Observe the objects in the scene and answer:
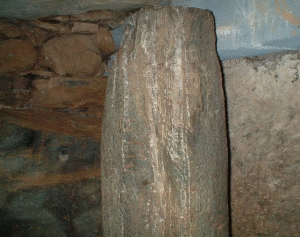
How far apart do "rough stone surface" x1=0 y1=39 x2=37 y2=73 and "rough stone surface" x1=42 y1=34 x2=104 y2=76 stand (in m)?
0.08

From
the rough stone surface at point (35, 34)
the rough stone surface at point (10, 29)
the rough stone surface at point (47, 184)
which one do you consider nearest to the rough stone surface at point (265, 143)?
the rough stone surface at point (47, 184)

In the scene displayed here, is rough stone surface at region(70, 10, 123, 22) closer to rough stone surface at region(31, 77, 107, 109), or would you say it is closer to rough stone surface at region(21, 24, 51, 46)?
rough stone surface at region(21, 24, 51, 46)

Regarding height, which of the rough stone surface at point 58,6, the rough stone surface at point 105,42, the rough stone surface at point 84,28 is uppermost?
the rough stone surface at point 58,6

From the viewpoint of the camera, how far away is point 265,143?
3.80 feet

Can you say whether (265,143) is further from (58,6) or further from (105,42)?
(58,6)

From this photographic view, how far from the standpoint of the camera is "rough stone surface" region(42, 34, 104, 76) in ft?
4.43

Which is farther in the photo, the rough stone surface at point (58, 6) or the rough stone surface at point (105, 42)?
the rough stone surface at point (105, 42)

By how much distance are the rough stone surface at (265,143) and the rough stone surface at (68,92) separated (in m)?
0.80

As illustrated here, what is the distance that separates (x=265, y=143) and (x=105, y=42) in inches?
42.9

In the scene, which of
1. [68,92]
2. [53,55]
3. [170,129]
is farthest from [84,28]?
[170,129]

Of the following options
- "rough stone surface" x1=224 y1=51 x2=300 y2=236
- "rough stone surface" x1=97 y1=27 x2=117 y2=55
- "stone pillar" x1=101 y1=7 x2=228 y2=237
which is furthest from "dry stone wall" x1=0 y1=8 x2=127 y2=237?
"rough stone surface" x1=224 y1=51 x2=300 y2=236

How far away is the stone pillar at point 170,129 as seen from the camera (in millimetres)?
829

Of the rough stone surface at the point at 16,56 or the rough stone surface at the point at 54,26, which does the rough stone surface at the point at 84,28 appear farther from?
→ the rough stone surface at the point at 16,56

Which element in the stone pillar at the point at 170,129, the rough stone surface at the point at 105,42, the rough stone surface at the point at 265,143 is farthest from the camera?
the rough stone surface at the point at 105,42
